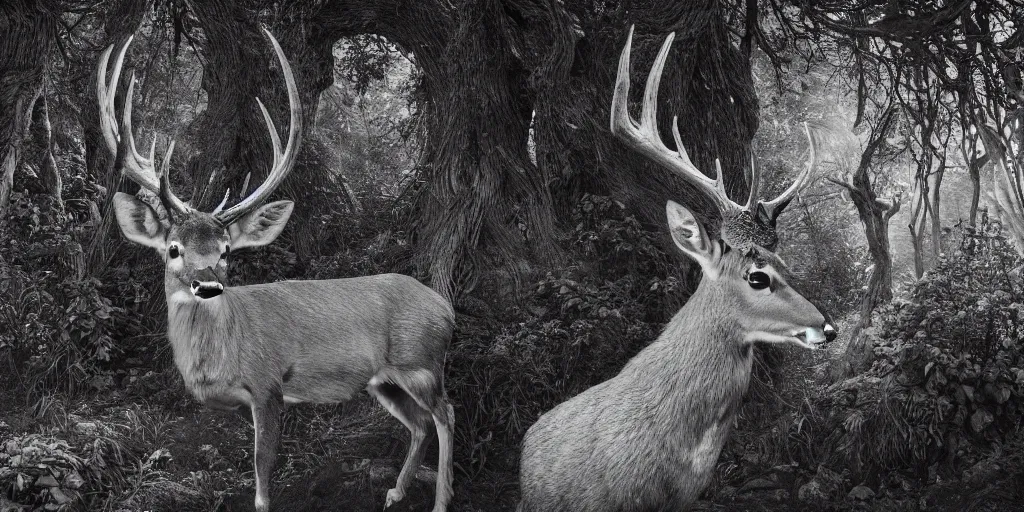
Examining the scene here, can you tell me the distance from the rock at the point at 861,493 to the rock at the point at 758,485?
0.46 m

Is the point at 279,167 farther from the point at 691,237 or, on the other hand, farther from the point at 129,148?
the point at 691,237

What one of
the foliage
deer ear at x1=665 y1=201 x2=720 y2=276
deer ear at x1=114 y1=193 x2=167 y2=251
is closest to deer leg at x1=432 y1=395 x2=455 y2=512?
the foliage

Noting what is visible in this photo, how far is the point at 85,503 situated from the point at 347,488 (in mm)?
1419

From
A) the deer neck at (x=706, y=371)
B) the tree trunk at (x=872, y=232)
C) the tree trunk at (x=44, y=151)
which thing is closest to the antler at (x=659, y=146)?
the deer neck at (x=706, y=371)

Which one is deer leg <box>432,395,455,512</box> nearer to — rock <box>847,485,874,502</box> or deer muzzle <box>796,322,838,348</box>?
deer muzzle <box>796,322,838,348</box>

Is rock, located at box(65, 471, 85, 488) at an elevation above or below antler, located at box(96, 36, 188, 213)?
below

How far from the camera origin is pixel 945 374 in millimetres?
6148

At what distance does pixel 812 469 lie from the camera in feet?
20.5

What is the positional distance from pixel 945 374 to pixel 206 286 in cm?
454

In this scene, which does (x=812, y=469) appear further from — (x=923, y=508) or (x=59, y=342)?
(x=59, y=342)

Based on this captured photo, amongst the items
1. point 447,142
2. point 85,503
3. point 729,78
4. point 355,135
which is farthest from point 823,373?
point 355,135

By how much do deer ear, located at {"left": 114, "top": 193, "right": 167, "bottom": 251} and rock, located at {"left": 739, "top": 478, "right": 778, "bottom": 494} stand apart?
12.2 feet

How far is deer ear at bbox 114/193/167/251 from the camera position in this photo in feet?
16.0

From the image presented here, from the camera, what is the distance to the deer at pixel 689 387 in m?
4.10
